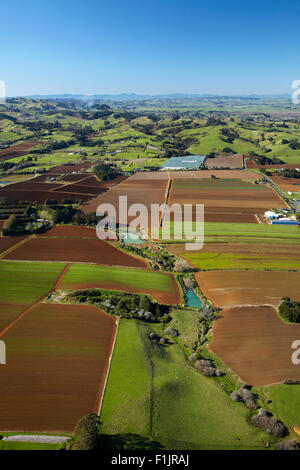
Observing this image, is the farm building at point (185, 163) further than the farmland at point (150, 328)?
Yes

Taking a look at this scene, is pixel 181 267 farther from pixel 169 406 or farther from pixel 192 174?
pixel 192 174

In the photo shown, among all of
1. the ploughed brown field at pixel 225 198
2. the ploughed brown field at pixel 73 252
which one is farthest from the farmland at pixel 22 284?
the ploughed brown field at pixel 225 198

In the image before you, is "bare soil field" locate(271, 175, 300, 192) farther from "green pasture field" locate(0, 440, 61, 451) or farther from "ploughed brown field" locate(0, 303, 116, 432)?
"green pasture field" locate(0, 440, 61, 451)

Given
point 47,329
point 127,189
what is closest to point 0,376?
point 47,329

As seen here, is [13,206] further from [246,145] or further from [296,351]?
[246,145]

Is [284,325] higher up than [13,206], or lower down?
lower down

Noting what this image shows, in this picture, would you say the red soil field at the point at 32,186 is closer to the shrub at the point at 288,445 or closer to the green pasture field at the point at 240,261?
the green pasture field at the point at 240,261
